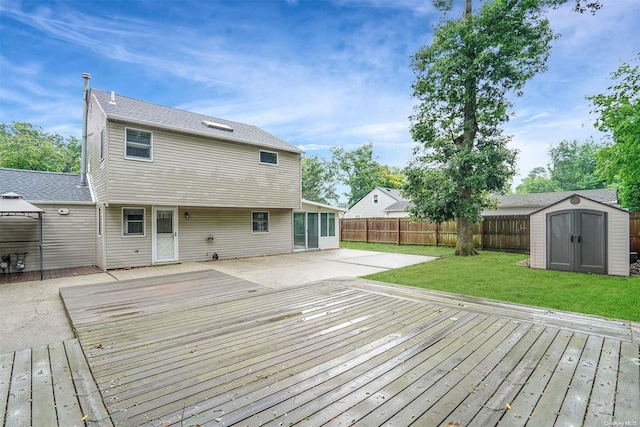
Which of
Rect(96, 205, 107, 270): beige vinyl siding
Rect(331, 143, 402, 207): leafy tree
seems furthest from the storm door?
Rect(331, 143, 402, 207): leafy tree

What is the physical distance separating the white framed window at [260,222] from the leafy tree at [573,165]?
41262mm

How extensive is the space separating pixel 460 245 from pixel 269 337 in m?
10.3

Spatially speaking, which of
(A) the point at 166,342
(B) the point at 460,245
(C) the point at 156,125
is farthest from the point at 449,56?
(A) the point at 166,342

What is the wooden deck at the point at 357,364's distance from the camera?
2.07m

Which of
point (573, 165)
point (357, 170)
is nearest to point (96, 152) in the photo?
point (357, 170)

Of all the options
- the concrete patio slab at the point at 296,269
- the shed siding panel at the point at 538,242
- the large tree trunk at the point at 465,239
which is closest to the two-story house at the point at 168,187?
the concrete patio slab at the point at 296,269

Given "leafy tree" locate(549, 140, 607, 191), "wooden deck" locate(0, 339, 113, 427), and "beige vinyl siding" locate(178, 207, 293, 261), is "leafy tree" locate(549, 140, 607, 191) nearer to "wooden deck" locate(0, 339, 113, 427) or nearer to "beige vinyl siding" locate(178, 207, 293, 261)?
"beige vinyl siding" locate(178, 207, 293, 261)

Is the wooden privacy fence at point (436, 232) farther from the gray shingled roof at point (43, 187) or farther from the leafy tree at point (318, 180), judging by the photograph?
the leafy tree at point (318, 180)

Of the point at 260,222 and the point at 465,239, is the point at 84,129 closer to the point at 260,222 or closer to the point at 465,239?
the point at 260,222

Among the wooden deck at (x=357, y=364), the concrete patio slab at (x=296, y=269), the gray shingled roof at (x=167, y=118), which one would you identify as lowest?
the concrete patio slab at (x=296, y=269)

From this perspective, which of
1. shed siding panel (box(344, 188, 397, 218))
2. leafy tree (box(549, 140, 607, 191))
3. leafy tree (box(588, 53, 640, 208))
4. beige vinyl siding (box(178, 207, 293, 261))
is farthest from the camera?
leafy tree (box(549, 140, 607, 191))

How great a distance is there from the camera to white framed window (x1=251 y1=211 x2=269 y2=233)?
12.2 meters

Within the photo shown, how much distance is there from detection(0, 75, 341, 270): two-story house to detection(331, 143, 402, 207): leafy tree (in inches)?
908

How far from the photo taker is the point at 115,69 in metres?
14.5
